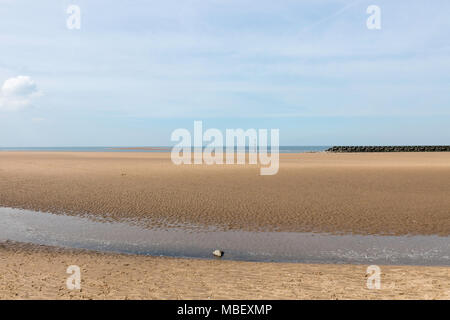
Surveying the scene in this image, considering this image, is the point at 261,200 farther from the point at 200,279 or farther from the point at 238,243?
the point at 200,279

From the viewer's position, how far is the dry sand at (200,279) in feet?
24.2

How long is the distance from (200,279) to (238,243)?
4090 millimetres

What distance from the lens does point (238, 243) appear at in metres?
12.3

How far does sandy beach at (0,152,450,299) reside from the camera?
7.64 metres

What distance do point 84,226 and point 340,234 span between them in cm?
1107

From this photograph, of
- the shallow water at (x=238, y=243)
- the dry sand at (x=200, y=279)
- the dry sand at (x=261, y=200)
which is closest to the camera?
the dry sand at (x=200, y=279)

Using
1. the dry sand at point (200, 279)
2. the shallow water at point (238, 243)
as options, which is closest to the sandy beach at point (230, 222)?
the dry sand at point (200, 279)

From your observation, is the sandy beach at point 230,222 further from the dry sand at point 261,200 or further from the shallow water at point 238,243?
the shallow water at point 238,243

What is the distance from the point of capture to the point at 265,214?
1667 centimetres

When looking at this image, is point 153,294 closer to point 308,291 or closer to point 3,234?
point 308,291

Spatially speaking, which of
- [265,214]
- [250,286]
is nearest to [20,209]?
[265,214]

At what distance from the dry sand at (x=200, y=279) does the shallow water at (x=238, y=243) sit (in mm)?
1092

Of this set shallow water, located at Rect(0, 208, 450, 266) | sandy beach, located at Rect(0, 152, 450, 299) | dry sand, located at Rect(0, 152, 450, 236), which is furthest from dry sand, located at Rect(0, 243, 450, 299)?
dry sand, located at Rect(0, 152, 450, 236)

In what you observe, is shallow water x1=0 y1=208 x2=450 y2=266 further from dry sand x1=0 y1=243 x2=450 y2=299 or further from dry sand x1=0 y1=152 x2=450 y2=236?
dry sand x1=0 y1=152 x2=450 y2=236
